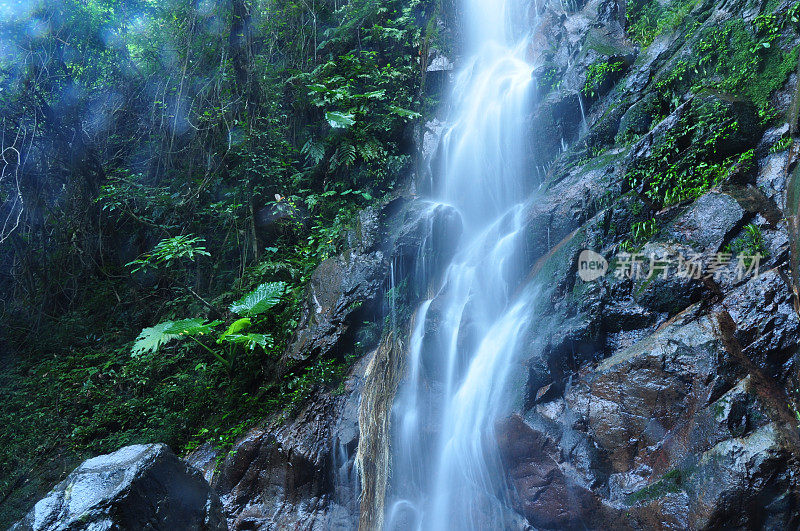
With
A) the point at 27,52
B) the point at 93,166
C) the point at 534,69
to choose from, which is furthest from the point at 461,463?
the point at 27,52

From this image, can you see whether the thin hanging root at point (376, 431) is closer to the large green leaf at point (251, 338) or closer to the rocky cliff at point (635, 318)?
the rocky cliff at point (635, 318)

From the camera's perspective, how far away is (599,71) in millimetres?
6758

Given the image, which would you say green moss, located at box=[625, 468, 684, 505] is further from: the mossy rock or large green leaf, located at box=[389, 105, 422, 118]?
large green leaf, located at box=[389, 105, 422, 118]

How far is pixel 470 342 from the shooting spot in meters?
5.68

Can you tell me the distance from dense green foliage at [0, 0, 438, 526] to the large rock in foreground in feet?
5.94

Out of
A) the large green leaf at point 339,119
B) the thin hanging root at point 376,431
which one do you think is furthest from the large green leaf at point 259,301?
the large green leaf at point 339,119

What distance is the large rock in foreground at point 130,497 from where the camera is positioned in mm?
3330

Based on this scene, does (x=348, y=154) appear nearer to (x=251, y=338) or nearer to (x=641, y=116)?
(x=251, y=338)

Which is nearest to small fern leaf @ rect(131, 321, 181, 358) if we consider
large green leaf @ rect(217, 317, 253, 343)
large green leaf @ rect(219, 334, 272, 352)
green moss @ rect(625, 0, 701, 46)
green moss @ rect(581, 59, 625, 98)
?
large green leaf @ rect(217, 317, 253, 343)

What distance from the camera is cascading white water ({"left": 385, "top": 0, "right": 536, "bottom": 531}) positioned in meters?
4.88

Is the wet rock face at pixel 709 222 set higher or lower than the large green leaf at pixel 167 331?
lower

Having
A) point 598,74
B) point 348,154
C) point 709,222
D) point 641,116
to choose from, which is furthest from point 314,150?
point 709,222

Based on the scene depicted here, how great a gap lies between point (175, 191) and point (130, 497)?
7.12m

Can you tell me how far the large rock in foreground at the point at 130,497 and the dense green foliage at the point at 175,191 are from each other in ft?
5.94
